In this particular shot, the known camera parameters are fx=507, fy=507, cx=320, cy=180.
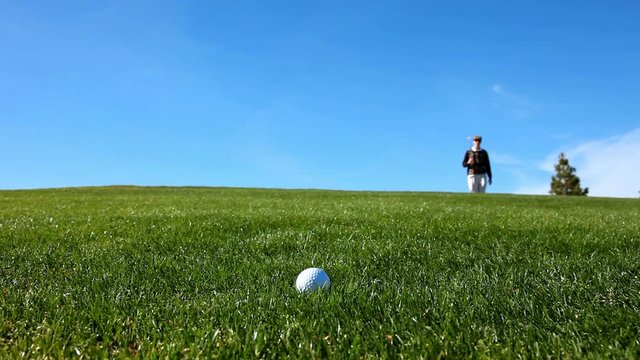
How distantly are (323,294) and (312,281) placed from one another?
24 cm

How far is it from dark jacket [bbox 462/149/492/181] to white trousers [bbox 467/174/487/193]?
24 centimetres

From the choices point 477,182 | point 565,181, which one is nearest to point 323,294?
point 477,182

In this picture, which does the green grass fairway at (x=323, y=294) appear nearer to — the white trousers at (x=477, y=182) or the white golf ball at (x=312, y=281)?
the white golf ball at (x=312, y=281)

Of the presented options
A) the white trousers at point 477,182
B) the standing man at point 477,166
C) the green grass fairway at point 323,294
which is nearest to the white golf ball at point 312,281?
the green grass fairway at point 323,294

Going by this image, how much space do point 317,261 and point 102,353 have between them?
9.40 feet

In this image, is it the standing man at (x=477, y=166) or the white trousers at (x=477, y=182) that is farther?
the white trousers at (x=477, y=182)

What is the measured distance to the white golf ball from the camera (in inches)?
181

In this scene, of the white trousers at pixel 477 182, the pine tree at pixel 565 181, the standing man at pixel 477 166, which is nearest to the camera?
the standing man at pixel 477 166

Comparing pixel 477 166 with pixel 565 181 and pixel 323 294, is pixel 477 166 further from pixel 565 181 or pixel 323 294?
pixel 565 181

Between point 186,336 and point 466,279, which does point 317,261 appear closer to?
point 466,279

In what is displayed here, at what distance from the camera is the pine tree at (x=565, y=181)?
200 ft

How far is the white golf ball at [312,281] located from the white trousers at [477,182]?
20.6 m

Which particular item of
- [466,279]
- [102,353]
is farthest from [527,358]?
[102,353]

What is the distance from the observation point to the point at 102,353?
11.3ft
